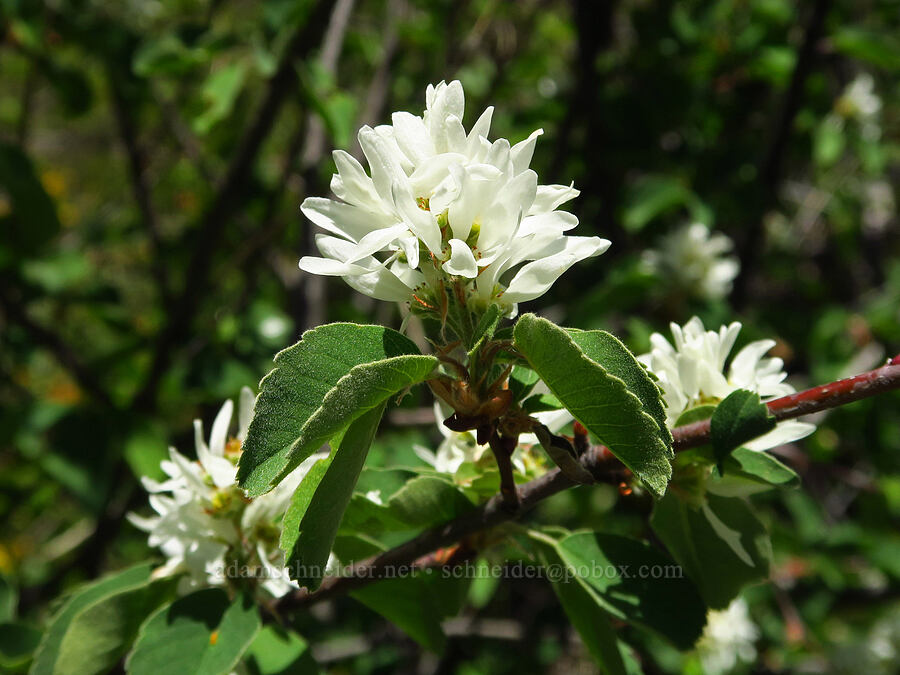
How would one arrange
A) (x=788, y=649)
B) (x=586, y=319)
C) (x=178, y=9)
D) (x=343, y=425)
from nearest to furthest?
(x=343, y=425) → (x=586, y=319) → (x=788, y=649) → (x=178, y=9)

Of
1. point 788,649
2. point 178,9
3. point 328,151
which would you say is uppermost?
point 178,9

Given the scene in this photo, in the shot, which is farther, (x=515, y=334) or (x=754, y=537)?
(x=754, y=537)

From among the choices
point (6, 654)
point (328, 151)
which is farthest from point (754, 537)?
point (328, 151)

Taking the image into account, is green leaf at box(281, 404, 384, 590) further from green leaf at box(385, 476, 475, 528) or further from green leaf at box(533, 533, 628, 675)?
green leaf at box(533, 533, 628, 675)

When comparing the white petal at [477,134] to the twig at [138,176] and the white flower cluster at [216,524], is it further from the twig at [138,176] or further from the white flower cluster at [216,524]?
the twig at [138,176]

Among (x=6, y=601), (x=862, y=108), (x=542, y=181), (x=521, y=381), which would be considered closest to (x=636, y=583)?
(x=521, y=381)

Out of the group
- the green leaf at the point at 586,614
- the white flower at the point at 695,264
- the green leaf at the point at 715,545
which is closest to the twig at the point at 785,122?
the white flower at the point at 695,264

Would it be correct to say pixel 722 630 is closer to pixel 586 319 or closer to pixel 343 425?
pixel 586 319
